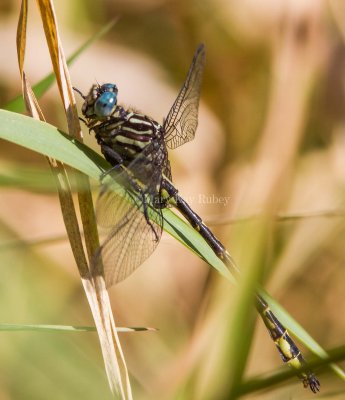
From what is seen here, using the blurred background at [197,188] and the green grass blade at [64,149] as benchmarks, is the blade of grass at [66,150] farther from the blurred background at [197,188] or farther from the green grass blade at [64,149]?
the blurred background at [197,188]

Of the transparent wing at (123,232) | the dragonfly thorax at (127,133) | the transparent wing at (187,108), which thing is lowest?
the transparent wing at (123,232)

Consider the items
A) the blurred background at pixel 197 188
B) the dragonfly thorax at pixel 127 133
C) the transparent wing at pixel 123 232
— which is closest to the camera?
the transparent wing at pixel 123 232

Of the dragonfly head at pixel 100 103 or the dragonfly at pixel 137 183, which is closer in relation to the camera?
the dragonfly at pixel 137 183

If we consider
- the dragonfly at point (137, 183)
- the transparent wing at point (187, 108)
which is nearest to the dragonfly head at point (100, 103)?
the dragonfly at point (137, 183)

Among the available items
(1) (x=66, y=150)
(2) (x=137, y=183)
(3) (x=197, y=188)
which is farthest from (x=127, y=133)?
(3) (x=197, y=188)

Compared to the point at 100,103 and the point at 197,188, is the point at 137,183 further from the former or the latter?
the point at 197,188

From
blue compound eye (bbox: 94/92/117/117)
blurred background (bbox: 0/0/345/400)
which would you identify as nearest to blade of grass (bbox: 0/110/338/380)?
blurred background (bbox: 0/0/345/400)

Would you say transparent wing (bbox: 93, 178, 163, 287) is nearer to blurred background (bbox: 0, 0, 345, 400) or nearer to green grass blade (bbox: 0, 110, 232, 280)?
green grass blade (bbox: 0, 110, 232, 280)
